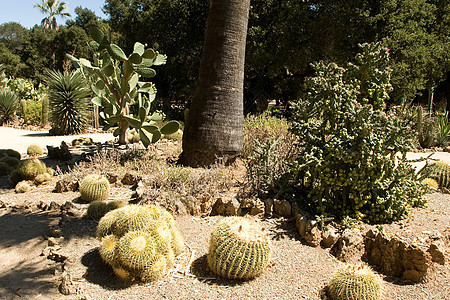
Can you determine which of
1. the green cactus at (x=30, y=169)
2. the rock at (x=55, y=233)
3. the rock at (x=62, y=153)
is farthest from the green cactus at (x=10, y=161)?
the rock at (x=55, y=233)

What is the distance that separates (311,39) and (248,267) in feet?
38.7

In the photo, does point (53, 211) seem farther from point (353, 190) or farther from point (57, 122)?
point (57, 122)

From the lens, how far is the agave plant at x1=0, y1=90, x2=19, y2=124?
50.3 ft

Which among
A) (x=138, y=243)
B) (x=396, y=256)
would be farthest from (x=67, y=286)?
(x=396, y=256)

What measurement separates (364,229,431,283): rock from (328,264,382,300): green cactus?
0.63m

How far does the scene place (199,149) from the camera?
603 centimetres

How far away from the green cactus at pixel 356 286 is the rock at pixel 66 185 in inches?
157

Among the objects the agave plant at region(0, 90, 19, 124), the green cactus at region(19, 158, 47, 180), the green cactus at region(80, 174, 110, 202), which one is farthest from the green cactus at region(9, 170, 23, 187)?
the agave plant at region(0, 90, 19, 124)

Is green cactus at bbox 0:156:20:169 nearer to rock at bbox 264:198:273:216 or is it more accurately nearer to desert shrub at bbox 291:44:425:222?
rock at bbox 264:198:273:216

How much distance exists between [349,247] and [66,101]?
35.0ft

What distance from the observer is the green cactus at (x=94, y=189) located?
4.87 m

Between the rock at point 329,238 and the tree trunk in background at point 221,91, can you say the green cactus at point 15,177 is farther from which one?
the rock at point 329,238

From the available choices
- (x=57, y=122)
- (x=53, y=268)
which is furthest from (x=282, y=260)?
(x=57, y=122)

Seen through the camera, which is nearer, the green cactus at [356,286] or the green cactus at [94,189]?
the green cactus at [356,286]
